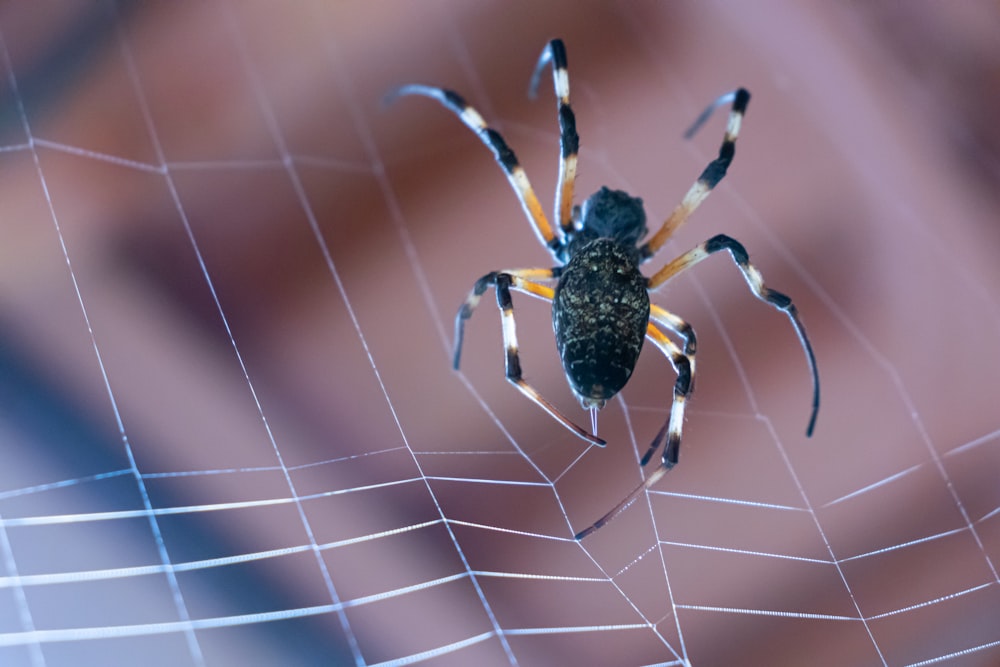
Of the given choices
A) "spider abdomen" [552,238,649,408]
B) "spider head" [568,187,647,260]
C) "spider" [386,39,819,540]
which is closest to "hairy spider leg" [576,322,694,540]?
"spider" [386,39,819,540]

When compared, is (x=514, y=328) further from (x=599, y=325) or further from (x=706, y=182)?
(x=706, y=182)

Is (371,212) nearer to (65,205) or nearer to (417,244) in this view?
(417,244)

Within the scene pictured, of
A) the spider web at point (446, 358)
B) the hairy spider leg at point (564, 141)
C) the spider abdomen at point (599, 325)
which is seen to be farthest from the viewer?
the hairy spider leg at point (564, 141)

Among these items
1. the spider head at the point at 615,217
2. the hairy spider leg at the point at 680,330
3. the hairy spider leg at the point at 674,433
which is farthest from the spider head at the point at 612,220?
the hairy spider leg at the point at 674,433

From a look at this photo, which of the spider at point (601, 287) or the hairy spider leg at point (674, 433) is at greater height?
the spider at point (601, 287)

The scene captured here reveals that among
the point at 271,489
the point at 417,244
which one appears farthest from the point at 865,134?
the point at 271,489

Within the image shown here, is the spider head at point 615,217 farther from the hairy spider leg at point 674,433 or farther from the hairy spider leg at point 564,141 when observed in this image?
the hairy spider leg at point 674,433

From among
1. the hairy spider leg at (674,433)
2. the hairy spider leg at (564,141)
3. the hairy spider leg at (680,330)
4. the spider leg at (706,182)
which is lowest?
the hairy spider leg at (674,433)

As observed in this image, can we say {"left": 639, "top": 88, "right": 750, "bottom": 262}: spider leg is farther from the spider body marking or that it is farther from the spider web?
the spider web
